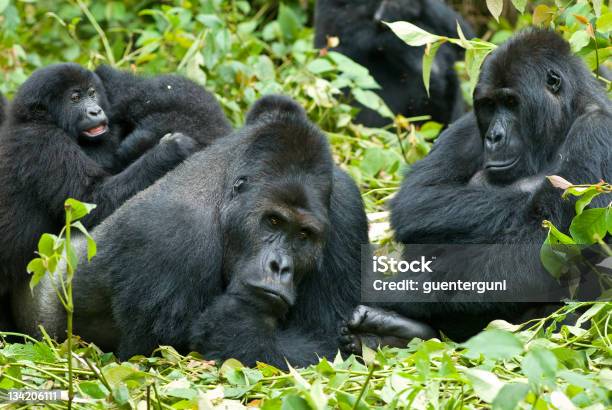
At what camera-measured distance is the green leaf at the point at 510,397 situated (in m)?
2.61

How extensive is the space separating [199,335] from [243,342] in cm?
19

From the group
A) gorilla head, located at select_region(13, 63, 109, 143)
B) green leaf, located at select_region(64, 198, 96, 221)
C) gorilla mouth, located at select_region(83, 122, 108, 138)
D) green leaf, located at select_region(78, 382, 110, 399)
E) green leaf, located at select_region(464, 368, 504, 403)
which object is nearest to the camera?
green leaf, located at select_region(464, 368, 504, 403)

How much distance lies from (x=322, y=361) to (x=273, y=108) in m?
1.28

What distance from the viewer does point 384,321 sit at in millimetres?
4367

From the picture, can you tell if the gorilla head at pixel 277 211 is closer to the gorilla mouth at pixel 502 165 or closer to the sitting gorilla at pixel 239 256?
the sitting gorilla at pixel 239 256

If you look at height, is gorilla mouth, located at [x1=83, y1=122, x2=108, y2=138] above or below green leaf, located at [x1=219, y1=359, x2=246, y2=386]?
above

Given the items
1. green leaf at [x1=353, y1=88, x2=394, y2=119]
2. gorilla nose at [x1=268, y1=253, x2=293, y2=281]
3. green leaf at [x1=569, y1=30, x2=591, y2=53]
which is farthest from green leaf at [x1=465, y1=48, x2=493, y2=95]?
green leaf at [x1=353, y1=88, x2=394, y2=119]

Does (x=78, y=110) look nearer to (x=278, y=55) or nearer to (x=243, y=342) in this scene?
(x=243, y=342)

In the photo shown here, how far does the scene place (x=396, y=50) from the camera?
28.2ft

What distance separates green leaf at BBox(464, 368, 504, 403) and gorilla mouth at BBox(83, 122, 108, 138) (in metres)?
2.84

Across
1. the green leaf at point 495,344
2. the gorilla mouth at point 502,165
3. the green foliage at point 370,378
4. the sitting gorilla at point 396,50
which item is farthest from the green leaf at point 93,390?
the sitting gorilla at point 396,50

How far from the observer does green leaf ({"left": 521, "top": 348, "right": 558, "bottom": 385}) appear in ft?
8.43

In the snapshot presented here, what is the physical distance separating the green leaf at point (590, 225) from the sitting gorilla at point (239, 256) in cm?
96

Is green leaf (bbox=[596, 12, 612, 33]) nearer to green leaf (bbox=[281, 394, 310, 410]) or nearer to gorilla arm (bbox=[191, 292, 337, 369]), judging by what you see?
gorilla arm (bbox=[191, 292, 337, 369])
